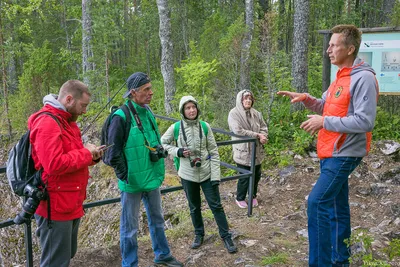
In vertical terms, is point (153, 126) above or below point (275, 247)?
above

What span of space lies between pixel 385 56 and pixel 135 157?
549 centimetres

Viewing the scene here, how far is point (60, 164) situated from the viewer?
104 inches

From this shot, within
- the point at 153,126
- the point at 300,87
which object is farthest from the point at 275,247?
the point at 300,87

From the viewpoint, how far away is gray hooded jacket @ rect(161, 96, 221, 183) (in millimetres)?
4117

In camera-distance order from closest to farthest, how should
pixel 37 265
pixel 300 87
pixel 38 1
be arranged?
1. pixel 37 265
2. pixel 300 87
3. pixel 38 1

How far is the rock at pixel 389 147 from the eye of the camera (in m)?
7.71

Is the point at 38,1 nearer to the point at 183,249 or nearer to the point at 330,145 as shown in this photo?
the point at 183,249

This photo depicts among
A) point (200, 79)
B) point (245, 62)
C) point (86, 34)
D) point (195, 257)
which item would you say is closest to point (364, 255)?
point (195, 257)

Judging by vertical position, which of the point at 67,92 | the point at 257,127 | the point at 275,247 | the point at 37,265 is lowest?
the point at 37,265

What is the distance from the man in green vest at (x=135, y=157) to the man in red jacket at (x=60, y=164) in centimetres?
48

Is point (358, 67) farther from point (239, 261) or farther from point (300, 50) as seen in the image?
point (300, 50)

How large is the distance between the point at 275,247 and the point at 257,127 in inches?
85.9

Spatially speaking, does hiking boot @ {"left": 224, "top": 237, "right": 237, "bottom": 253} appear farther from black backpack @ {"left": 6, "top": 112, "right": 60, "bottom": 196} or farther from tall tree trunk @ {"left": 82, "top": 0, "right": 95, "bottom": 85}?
tall tree trunk @ {"left": 82, "top": 0, "right": 95, "bottom": 85}

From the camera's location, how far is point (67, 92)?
2891mm
